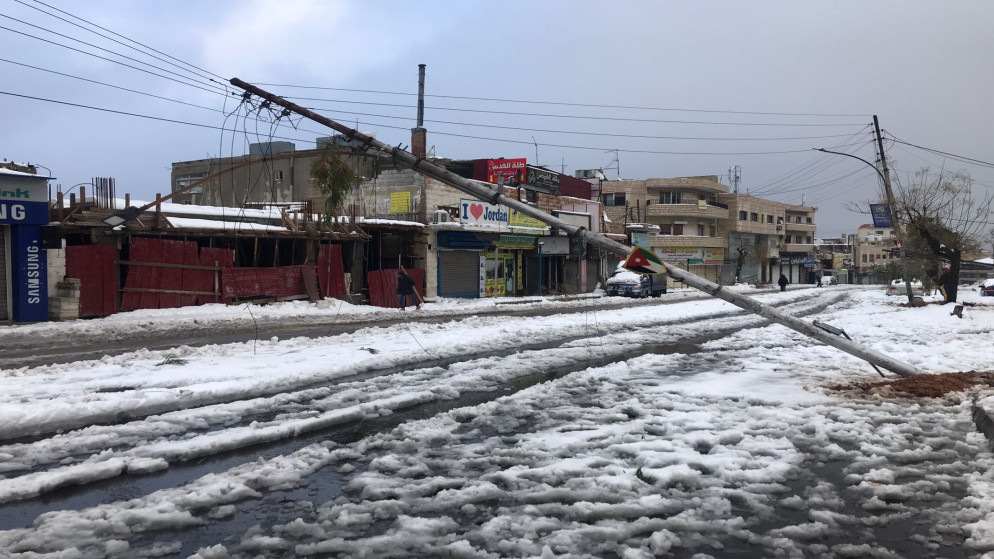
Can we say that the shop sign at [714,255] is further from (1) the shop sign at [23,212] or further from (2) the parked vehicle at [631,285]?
(1) the shop sign at [23,212]

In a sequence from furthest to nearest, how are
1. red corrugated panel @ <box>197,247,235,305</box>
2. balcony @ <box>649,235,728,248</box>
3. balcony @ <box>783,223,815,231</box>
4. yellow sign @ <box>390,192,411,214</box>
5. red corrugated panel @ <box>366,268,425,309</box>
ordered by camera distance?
balcony @ <box>783,223,815,231</box> → balcony @ <box>649,235,728,248</box> → yellow sign @ <box>390,192,411,214</box> → red corrugated panel @ <box>366,268,425,309</box> → red corrugated panel @ <box>197,247,235,305</box>

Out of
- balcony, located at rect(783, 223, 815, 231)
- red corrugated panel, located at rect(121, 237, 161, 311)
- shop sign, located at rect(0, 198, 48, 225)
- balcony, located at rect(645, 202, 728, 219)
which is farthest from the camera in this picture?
balcony, located at rect(783, 223, 815, 231)

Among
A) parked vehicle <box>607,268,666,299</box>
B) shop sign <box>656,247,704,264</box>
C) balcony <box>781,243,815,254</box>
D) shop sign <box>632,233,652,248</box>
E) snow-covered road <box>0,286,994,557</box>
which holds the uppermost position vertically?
balcony <box>781,243,815,254</box>

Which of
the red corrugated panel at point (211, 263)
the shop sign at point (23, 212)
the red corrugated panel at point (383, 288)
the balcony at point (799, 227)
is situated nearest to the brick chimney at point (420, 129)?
the red corrugated panel at point (383, 288)

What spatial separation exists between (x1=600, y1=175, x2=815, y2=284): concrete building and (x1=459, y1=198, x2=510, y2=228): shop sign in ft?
93.8

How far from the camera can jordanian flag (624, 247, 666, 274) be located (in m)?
9.88

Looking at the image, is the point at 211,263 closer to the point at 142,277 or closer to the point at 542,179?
the point at 142,277

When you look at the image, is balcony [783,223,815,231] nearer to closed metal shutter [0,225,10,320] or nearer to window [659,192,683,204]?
window [659,192,683,204]

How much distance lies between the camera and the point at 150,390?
832cm

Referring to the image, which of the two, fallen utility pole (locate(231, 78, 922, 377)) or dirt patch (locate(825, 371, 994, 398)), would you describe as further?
fallen utility pole (locate(231, 78, 922, 377))

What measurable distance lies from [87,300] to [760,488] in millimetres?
20102

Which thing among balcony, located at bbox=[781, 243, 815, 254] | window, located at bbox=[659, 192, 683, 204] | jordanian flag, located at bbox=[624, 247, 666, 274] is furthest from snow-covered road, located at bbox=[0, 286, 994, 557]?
balcony, located at bbox=[781, 243, 815, 254]

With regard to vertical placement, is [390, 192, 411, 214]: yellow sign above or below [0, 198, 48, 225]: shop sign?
above

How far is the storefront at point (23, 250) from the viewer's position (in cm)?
1784
